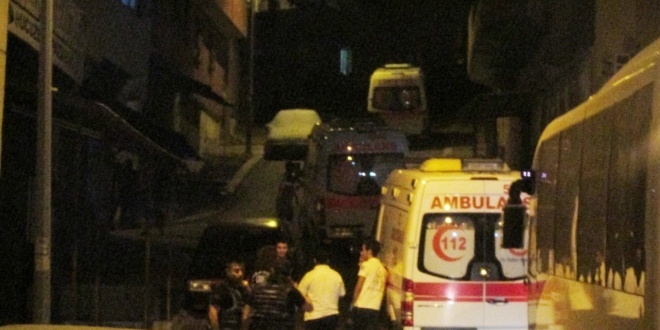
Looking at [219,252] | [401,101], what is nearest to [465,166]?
[219,252]

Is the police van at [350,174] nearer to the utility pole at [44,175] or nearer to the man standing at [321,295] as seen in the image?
the man standing at [321,295]

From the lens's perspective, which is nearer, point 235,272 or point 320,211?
point 235,272

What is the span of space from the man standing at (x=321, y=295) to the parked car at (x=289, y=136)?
900 inches

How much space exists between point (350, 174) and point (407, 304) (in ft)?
45.6

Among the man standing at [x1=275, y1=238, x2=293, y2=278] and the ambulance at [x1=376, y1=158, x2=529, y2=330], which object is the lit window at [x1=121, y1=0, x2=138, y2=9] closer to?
the man standing at [x1=275, y1=238, x2=293, y2=278]

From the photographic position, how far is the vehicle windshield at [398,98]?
3947 centimetres

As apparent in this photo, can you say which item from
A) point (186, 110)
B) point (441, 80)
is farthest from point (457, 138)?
point (441, 80)

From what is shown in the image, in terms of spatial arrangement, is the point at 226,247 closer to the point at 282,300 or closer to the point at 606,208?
the point at 282,300

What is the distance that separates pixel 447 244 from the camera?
13.0 meters

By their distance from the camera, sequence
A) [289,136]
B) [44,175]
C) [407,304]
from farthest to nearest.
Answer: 1. [289,136]
2. [44,175]
3. [407,304]

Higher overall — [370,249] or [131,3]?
[131,3]

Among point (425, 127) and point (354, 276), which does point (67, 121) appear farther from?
point (425, 127)

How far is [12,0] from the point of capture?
14.4m

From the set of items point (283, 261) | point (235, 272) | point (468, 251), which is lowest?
point (235, 272)
